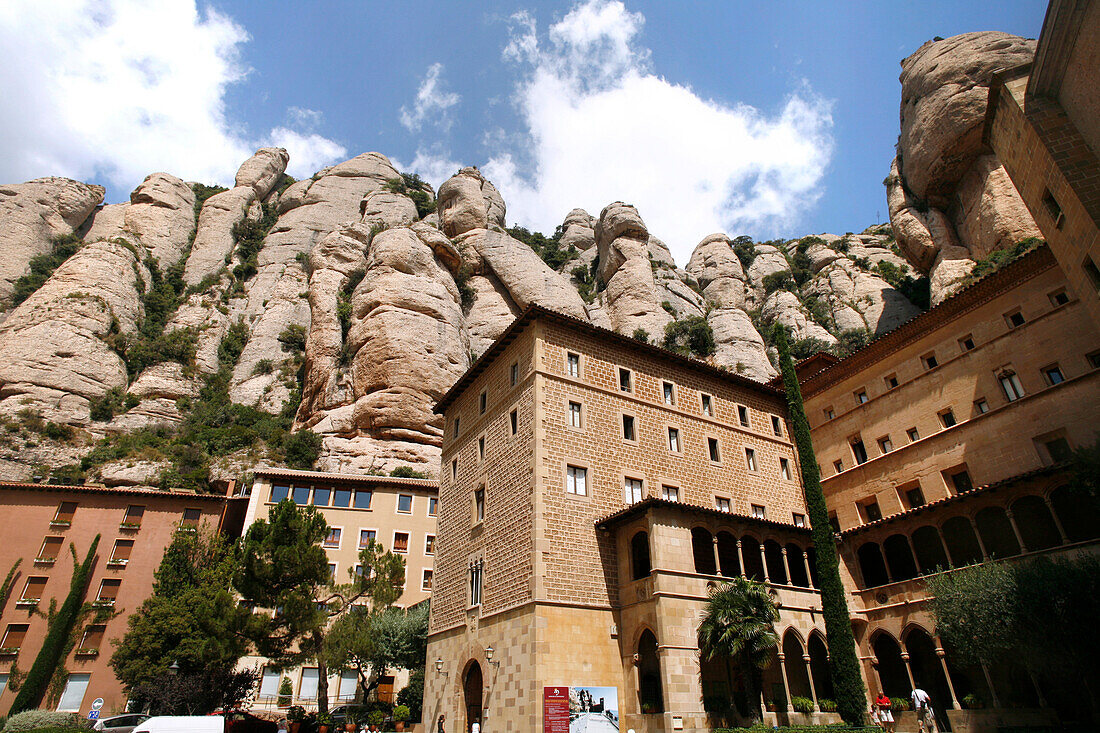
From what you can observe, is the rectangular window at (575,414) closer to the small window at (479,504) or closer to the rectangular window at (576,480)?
the rectangular window at (576,480)

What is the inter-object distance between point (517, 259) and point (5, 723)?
171 ft

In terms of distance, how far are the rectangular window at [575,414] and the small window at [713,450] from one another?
22.9 ft

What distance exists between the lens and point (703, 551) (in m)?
23.6

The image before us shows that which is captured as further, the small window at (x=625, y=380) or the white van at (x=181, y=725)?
the small window at (x=625, y=380)

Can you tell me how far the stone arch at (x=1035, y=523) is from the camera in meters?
20.9

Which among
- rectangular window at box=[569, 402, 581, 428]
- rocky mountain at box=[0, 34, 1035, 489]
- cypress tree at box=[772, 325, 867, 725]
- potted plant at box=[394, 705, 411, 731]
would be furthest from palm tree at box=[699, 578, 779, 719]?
rocky mountain at box=[0, 34, 1035, 489]

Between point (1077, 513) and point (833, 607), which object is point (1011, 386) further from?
point (833, 607)

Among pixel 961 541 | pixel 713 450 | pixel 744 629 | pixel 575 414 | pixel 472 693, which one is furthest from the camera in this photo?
pixel 713 450

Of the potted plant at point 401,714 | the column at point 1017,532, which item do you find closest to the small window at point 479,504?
the potted plant at point 401,714

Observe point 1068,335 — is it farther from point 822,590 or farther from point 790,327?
point 790,327

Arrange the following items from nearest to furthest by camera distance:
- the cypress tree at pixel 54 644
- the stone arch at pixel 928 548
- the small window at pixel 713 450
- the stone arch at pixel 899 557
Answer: the stone arch at pixel 928 548, the stone arch at pixel 899 557, the small window at pixel 713 450, the cypress tree at pixel 54 644

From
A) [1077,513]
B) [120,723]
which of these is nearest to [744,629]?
[1077,513]

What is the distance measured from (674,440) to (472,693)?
12.8 meters

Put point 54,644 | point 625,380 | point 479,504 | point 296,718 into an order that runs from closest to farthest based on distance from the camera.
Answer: point 479,504 → point 296,718 → point 625,380 → point 54,644
